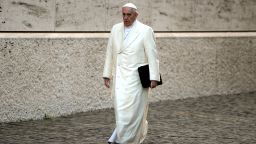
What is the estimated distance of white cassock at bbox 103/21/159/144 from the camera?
7879 mm

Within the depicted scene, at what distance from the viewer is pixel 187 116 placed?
10.9 meters

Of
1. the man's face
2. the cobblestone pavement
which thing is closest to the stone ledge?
the cobblestone pavement

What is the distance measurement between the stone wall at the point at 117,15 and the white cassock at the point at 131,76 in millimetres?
2411

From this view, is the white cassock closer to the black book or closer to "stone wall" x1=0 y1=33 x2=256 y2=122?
the black book

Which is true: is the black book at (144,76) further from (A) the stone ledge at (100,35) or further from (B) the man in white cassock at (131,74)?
(A) the stone ledge at (100,35)

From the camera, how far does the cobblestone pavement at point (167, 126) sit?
865cm

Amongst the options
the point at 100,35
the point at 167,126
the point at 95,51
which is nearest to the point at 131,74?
the point at 167,126

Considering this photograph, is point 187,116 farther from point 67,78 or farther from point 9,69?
point 9,69

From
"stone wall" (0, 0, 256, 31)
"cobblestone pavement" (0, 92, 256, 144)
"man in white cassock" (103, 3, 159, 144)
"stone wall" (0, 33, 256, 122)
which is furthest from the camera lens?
"stone wall" (0, 0, 256, 31)

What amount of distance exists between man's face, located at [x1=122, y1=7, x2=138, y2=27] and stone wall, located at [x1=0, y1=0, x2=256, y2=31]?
260 centimetres

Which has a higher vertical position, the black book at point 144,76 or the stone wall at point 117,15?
the stone wall at point 117,15

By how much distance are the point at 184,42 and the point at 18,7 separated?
3765 mm

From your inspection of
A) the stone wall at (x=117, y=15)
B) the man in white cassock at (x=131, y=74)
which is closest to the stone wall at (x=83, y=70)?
the stone wall at (x=117, y=15)

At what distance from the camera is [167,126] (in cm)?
983
